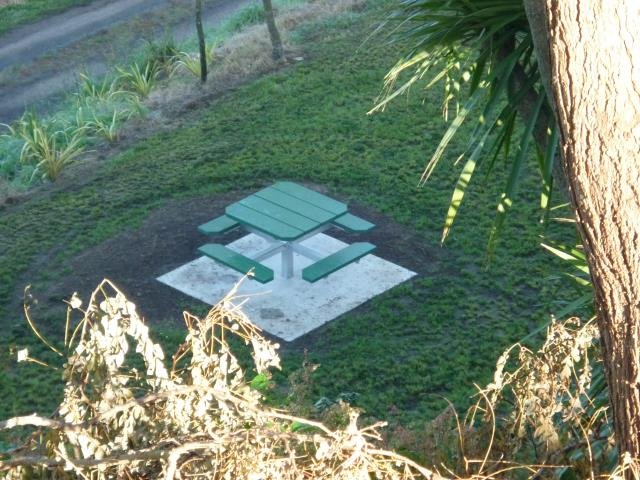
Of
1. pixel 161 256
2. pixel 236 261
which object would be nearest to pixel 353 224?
pixel 236 261

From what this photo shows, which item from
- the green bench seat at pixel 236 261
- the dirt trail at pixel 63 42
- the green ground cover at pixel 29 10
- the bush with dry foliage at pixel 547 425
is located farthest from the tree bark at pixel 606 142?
the green ground cover at pixel 29 10

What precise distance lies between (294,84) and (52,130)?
8.16ft

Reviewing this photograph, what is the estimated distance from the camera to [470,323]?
766cm

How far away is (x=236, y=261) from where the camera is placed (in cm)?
805

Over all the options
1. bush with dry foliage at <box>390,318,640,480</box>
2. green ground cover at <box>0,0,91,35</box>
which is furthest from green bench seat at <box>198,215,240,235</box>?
green ground cover at <box>0,0,91,35</box>

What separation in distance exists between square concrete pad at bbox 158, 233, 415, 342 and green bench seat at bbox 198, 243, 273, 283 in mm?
134

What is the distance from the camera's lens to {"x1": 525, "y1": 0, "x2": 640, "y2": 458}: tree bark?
2.52 metres

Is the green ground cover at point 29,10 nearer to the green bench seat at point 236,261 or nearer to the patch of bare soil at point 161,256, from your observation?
the patch of bare soil at point 161,256

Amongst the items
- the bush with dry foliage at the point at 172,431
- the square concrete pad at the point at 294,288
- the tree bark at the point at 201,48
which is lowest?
the square concrete pad at the point at 294,288

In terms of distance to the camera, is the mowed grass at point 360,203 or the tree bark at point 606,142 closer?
the tree bark at point 606,142

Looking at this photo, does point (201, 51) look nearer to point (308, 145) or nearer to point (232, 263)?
point (308, 145)

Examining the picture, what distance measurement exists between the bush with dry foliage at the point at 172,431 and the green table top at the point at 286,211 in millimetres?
4626

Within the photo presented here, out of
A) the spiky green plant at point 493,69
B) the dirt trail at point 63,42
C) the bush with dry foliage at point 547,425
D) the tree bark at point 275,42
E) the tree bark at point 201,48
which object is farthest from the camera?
the dirt trail at point 63,42

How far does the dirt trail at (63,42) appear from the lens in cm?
1381
